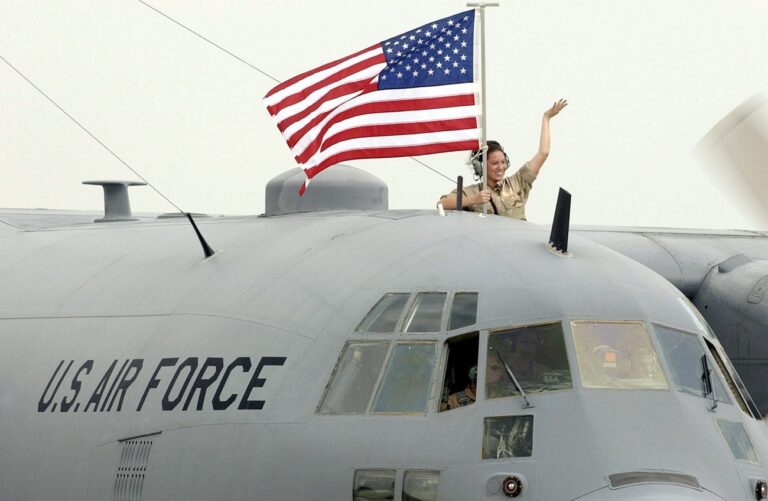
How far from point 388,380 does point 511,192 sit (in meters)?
4.21

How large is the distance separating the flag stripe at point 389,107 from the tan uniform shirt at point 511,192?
2.68 ft

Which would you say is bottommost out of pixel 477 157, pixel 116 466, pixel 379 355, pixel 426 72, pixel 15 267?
pixel 116 466

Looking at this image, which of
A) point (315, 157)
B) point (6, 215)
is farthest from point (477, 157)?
point (6, 215)

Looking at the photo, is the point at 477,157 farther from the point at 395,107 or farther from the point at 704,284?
the point at 704,284

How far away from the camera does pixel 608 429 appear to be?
8.15 m

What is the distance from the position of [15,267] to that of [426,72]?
15.9 feet

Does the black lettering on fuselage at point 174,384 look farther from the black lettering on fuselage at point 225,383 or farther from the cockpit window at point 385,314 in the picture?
the cockpit window at point 385,314

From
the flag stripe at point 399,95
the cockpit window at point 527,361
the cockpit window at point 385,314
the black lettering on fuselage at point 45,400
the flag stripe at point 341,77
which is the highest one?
the flag stripe at point 341,77

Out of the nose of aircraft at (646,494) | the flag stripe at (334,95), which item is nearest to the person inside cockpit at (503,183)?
the flag stripe at (334,95)

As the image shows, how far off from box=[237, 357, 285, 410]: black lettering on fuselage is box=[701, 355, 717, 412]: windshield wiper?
296 centimetres

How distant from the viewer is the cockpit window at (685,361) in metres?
8.79

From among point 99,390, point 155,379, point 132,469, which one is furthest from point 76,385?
point 132,469

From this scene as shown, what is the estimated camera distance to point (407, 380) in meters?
8.68

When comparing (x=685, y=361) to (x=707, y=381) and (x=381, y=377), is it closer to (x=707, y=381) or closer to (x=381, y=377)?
(x=707, y=381)
